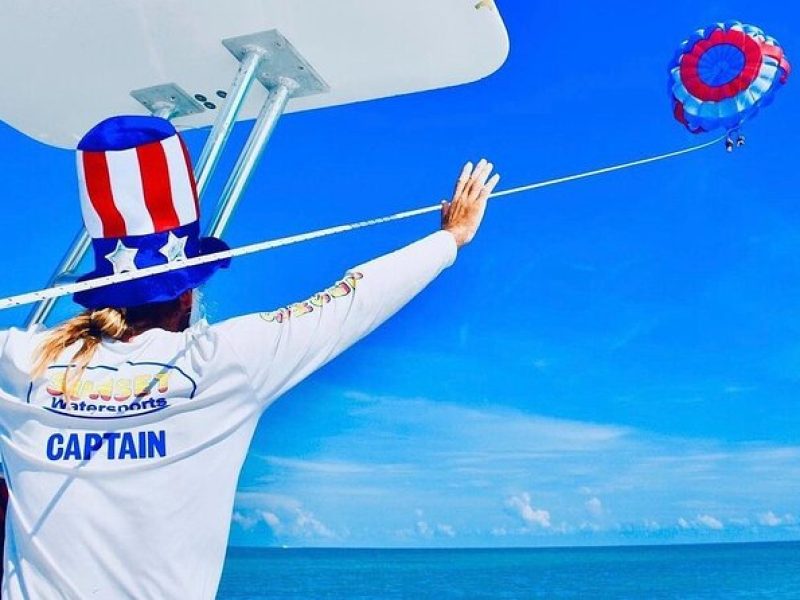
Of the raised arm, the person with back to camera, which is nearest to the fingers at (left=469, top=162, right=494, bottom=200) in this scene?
the raised arm

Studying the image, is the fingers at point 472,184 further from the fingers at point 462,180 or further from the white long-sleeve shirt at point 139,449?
the white long-sleeve shirt at point 139,449

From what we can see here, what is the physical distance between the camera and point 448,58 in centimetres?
202

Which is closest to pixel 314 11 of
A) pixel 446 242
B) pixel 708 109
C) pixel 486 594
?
pixel 446 242

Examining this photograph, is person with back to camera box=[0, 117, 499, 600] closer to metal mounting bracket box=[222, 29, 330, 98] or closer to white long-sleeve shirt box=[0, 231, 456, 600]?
white long-sleeve shirt box=[0, 231, 456, 600]

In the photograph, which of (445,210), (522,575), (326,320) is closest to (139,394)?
(326,320)

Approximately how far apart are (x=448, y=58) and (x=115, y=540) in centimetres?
135

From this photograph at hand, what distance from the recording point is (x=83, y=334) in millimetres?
1083

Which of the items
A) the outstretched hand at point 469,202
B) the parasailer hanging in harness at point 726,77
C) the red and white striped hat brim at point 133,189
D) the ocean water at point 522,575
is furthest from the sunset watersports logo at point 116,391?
the ocean water at point 522,575

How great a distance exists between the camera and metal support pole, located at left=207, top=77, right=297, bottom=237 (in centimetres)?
186

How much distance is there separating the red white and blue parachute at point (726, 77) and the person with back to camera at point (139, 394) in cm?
296

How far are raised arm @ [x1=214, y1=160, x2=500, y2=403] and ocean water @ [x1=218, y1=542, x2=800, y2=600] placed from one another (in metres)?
56.1

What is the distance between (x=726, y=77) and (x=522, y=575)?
74569mm

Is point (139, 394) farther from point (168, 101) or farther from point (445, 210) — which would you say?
point (168, 101)

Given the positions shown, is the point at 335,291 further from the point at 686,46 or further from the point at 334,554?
the point at 334,554
